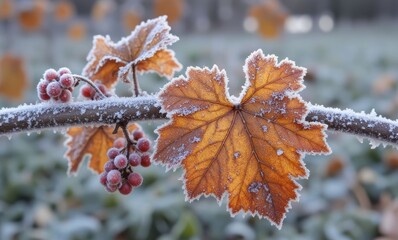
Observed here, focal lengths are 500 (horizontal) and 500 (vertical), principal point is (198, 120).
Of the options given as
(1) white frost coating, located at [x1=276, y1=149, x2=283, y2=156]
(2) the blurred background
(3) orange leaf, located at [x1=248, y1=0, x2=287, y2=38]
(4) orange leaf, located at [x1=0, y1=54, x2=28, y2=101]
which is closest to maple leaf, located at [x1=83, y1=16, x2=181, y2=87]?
(1) white frost coating, located at [x1=276, y1=149, x2=283, y2=156]

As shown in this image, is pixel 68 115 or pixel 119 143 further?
pixel 119 143

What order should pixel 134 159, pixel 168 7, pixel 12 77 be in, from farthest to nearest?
pixel 168 7, pixel 12 77, pixel 134 159

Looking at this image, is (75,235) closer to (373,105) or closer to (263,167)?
(263,167)

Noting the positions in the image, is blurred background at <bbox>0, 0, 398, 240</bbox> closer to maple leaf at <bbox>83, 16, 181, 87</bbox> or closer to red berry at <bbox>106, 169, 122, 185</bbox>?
maple leaf at <bbox>83, 16, 181, 87</bbox>

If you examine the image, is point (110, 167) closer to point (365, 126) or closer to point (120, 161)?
point (120, 161)

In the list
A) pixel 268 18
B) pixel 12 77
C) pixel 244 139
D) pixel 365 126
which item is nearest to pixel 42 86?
pixel 244 139
